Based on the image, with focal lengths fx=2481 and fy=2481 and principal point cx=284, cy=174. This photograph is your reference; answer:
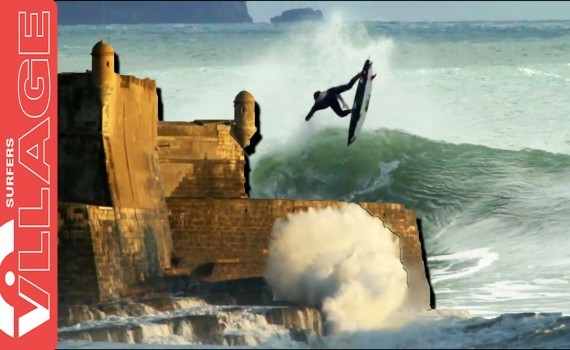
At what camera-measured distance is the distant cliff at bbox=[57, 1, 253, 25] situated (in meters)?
122

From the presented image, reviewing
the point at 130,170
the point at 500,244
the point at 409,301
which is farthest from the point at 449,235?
the point at 130,170

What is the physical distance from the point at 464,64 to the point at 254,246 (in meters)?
30.3

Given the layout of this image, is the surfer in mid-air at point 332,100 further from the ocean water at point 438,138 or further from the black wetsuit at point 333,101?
the ocean water at point 438,138

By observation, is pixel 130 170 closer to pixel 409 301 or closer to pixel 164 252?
pixel 164 252

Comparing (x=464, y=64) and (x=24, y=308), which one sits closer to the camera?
(x=24, y=308)

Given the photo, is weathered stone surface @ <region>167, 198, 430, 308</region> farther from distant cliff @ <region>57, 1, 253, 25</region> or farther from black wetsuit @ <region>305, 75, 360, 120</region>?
distant cliff @ <region>57, 1, 253, 25</region>

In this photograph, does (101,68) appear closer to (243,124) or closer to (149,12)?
(243,124)

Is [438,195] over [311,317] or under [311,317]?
over

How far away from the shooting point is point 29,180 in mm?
41219

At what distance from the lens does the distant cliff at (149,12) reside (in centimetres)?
12188

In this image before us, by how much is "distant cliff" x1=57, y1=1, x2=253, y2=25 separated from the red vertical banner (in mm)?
75655

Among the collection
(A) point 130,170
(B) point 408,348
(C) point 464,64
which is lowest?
(B) point 408,348

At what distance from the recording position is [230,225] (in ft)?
154

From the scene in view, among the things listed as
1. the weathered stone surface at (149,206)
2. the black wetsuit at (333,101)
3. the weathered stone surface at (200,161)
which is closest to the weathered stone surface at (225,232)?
the weathered stone surface at (149,206)
